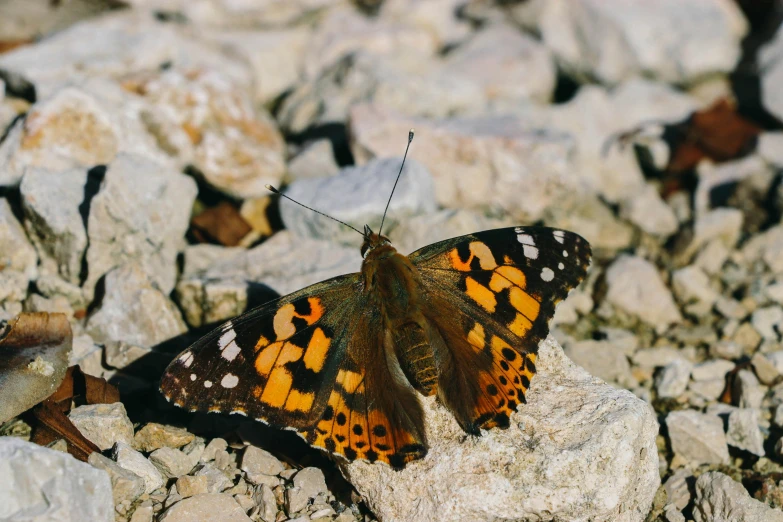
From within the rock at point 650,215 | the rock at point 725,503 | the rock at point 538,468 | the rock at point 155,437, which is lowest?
the rock at point 650,215

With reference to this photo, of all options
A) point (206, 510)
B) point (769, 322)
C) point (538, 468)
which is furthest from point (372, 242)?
point (769, 322)

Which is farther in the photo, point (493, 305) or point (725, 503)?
point (493, 305)

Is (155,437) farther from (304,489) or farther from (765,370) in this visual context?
(765,370)

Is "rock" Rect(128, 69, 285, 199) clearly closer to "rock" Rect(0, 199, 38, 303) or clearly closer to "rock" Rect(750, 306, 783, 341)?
"rock" Rect(0, 199, 38, 303)

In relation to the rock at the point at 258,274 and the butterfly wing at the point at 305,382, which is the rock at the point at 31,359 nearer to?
the rock at the point at 258,274

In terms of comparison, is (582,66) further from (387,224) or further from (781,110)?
(387,224)

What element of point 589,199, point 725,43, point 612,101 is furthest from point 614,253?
point 725,43

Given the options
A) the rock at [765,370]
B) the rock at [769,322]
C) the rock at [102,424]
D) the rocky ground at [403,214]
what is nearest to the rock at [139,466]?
the rocky ground at [403,214]
